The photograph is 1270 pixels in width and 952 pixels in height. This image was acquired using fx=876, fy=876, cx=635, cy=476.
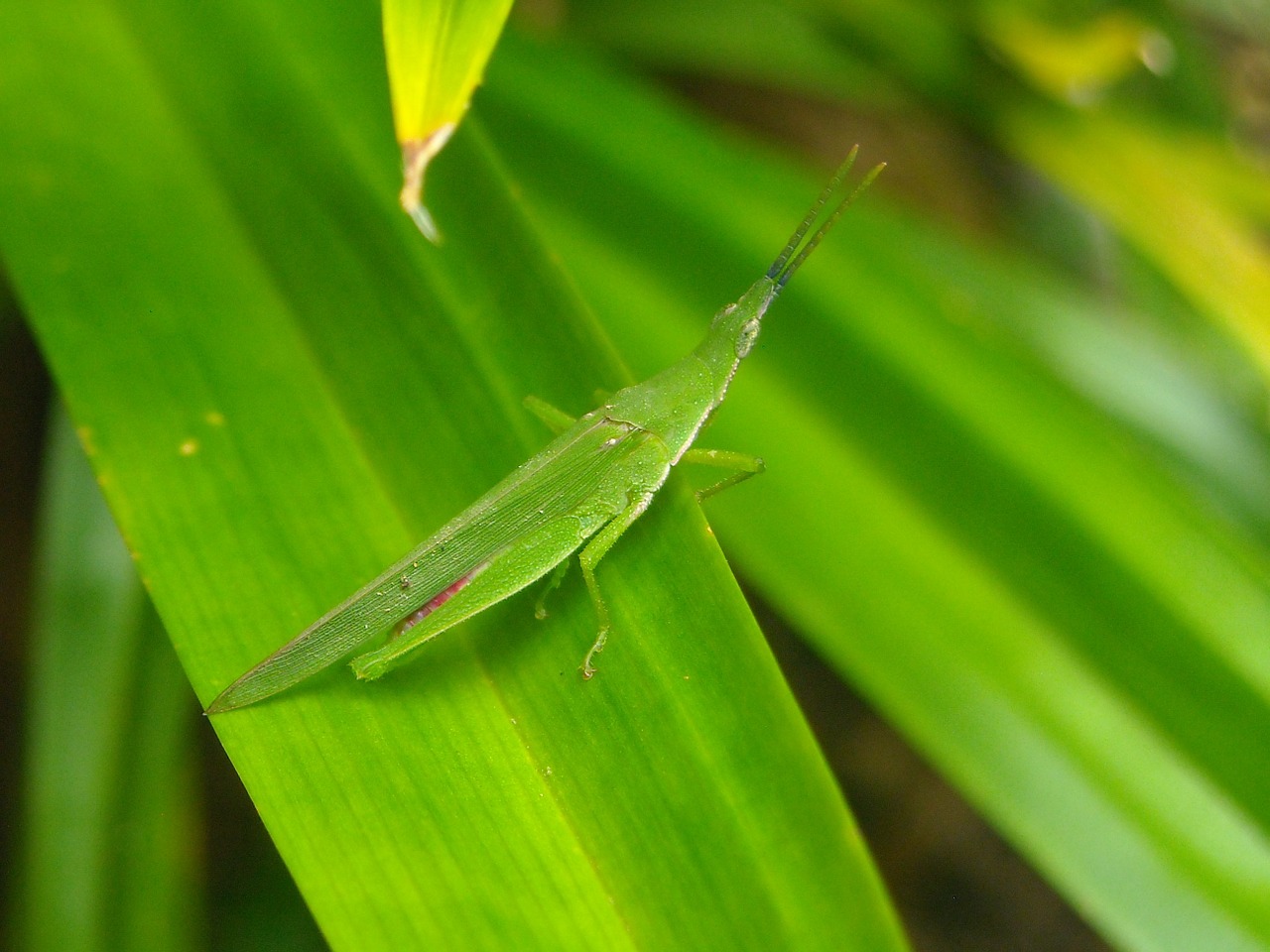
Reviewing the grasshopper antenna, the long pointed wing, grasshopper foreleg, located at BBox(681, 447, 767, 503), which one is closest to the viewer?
the long pointed wing

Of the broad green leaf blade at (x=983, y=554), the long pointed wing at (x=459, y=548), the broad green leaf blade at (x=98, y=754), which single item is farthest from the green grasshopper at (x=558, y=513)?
the broad green leaf blade at (x=98, y=754)

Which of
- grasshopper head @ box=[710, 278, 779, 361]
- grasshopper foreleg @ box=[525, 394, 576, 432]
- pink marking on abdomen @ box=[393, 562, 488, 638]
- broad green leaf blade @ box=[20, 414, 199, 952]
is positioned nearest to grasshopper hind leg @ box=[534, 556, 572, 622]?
pink marking on abdomen @ box=[393, 562, 488, 638]

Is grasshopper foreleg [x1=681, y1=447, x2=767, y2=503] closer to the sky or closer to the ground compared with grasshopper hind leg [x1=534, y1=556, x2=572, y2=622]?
closer to the sky

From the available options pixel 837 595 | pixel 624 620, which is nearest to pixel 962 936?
pixel 837 595

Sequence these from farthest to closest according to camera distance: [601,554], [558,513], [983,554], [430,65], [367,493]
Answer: [983,554], [558,513], [601,554], [367,493], [430,65]

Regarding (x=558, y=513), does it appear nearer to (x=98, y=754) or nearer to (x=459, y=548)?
(x=459, y=548)

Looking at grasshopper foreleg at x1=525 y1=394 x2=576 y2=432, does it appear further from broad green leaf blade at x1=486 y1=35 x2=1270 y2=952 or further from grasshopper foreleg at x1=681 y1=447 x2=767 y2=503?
broad green leaf blade at x1=486 y1=35 x2=1270 y2=952

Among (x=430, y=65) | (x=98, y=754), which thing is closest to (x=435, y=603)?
(x=430, y=65)
